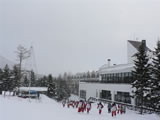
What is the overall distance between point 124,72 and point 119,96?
4787 mm

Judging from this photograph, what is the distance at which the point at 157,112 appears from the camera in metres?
20.7

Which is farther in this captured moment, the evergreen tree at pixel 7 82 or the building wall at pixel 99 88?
the evergreen tree at pixel 7 82

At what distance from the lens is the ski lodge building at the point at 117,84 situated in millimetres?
29261

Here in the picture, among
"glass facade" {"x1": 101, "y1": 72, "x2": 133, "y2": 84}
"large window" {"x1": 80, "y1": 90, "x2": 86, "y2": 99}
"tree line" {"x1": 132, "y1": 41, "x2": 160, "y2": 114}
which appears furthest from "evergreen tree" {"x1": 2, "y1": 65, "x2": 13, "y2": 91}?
"tree line" {"x1": 132, "y1": 41, "x2": 160, "y2": 114}

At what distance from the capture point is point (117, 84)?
31594 millimetres

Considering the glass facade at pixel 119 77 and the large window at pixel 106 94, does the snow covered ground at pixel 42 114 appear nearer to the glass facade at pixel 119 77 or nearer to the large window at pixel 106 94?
the glass facade at pixel 119 77

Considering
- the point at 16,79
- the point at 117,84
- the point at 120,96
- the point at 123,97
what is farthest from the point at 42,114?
the point at 16,79

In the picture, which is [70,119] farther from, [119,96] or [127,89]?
[119,96]

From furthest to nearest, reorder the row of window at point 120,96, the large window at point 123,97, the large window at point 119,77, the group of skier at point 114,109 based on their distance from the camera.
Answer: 1. the large window at point 119,77
2. the row of window at point 120,96
3. the large window at point 123,97
4. the group of skier at point 114,109

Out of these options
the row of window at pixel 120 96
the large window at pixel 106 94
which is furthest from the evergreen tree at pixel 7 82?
the row of window at pixel 120 96

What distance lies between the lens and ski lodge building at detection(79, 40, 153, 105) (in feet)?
96.0

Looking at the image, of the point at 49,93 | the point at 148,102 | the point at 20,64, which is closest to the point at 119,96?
the point at 148,102

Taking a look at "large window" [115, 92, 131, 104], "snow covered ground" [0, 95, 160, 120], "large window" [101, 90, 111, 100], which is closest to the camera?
"snow covered ground" [0, 95, 160, 120]

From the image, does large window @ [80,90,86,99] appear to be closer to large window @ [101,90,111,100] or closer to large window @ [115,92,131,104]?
large window @ [101,90,111,100]
